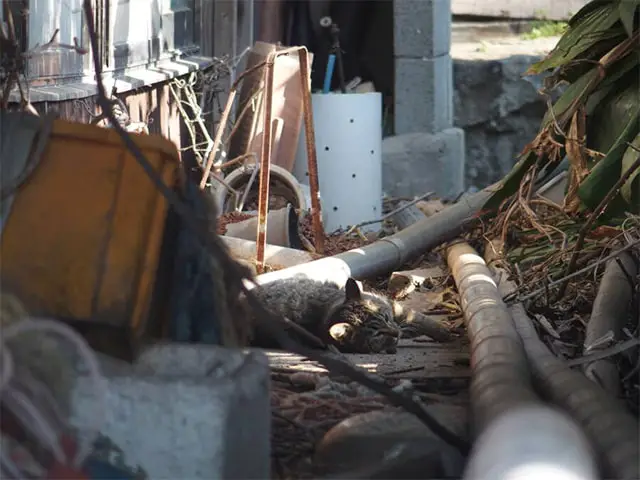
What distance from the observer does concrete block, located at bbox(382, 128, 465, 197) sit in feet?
37.8

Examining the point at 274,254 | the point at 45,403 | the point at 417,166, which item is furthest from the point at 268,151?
the point at 417,166

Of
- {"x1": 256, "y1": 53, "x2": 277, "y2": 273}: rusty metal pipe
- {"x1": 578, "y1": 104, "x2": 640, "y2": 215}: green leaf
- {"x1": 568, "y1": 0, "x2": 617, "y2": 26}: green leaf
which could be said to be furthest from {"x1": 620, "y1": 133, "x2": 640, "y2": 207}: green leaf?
{"x1": 256, "y1": 53, "x2": 277, "y2": 273}: rusty metal pipe

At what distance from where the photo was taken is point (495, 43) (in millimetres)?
→ 13586

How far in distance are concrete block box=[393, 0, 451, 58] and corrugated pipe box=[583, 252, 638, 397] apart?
5931mm

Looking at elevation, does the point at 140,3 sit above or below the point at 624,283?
above

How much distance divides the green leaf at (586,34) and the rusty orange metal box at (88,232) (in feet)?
14.6

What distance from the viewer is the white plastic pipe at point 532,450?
279 centimetres

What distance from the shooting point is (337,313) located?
5355 mm

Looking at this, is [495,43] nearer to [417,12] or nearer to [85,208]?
[417,12]

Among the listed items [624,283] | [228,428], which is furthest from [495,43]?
[228,428]

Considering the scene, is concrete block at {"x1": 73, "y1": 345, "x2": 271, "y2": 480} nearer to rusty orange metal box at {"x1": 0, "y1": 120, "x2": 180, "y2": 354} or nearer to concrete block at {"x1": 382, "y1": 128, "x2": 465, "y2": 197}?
rusty orange metal box at {"x1": 0, "y1": 120, "x2": 180, "y2": 354}

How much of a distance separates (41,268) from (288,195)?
5779 mm

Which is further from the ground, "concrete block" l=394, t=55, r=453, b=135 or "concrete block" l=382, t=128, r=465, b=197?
"concrete block" l=394, t=55, r=453, b=135

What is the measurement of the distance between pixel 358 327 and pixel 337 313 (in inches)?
4.7
